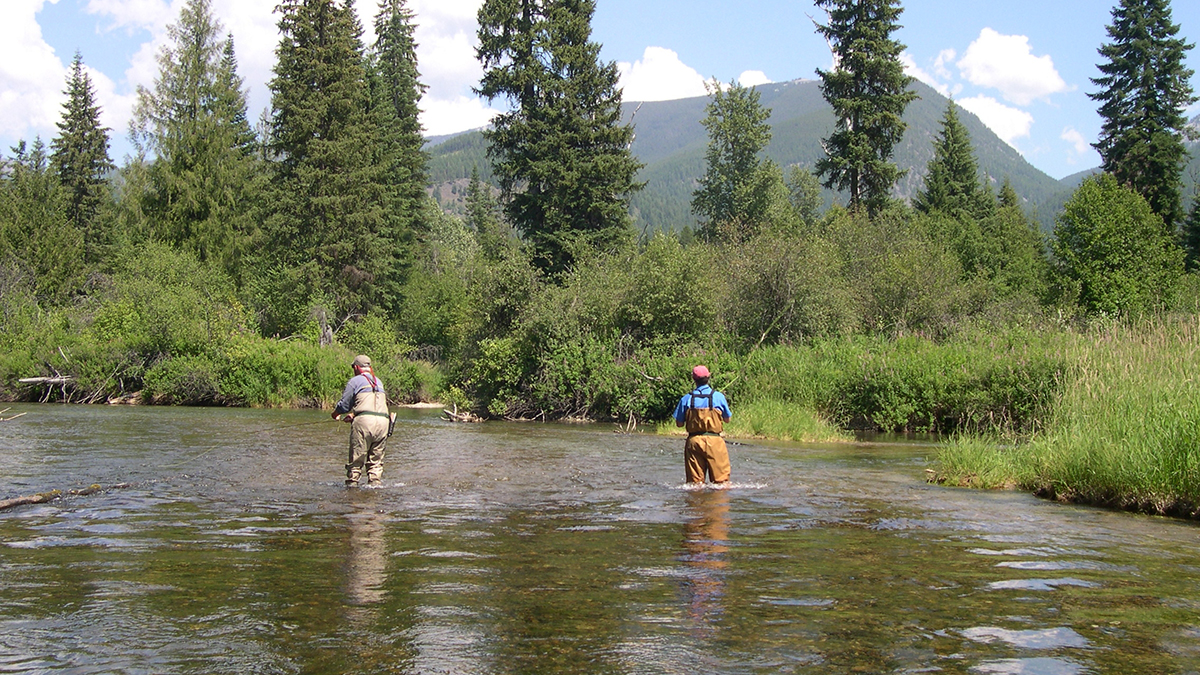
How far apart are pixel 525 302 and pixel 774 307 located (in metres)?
9.46

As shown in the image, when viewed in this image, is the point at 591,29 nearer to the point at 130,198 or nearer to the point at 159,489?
the point at 130,198

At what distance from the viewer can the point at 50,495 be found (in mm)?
12594

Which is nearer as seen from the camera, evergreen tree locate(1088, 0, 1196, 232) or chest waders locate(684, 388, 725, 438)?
chest waders locate(684, 388, 725, 438)

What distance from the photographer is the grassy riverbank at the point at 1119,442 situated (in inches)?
458

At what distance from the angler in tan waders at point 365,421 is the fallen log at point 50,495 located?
3401 millimetres

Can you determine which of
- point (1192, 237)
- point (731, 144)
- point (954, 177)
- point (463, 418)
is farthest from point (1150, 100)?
point (463, 418)

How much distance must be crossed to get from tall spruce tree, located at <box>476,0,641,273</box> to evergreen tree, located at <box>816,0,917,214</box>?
1202 cm

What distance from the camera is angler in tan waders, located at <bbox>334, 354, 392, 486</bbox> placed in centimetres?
1409

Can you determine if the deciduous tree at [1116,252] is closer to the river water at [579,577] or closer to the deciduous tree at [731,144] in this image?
the deciduous tree at [731,144]

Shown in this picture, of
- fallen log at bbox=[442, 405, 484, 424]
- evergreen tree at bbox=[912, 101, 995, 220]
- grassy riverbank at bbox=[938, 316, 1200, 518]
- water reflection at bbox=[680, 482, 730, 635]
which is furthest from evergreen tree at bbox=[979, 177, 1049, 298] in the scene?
water reflection at bbox=[680, 482, 730, 635]

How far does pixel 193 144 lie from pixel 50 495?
4224cm

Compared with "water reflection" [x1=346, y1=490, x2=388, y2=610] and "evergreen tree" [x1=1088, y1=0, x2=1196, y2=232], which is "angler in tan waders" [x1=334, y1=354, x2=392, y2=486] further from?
"evergreen tree" [x1=1088, y1=0, x2=1196, y2=232]

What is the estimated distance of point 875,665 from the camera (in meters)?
5.86

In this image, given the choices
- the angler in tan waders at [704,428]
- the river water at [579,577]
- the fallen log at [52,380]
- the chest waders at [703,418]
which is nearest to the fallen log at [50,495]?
the river water at [579,577]
